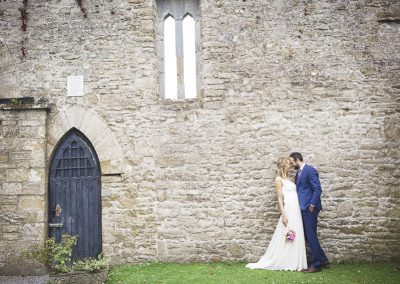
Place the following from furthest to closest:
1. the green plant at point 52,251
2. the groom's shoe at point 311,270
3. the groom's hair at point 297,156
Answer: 1. the green plant at point 52,251
2. the groom's hair at point 297,156
3. the groom's shoe at point 311,270

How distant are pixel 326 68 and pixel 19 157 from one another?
5571mm

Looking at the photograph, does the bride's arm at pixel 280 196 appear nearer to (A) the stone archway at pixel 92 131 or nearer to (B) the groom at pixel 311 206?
(B) the groom at pixel 311 206

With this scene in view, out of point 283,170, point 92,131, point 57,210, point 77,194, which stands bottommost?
point 57,210

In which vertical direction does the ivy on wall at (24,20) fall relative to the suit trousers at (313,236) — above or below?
above

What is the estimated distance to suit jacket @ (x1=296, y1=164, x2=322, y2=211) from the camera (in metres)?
6.38

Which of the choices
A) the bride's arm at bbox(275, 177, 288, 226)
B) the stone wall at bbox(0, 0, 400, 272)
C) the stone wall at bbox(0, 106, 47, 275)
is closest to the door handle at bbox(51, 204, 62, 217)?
the stone wall at bbox(0, 106, 47, 275)

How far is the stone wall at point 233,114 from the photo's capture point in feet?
23.0

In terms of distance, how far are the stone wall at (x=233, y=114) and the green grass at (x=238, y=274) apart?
271 millimetres

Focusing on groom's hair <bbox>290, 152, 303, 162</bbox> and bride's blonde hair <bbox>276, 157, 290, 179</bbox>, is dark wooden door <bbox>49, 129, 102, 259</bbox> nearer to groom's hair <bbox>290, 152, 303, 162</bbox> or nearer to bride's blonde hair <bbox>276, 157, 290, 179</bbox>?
bride's blonde hair <bbox>276, 157, 290, 179</bbox>

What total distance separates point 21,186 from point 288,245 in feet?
15.1

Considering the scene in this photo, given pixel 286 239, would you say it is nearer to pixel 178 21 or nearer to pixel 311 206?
pixel 311 206

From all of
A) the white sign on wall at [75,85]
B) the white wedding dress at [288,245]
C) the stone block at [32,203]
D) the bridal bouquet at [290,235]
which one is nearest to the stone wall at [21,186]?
the stone block at [32,203]

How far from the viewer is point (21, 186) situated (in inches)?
282

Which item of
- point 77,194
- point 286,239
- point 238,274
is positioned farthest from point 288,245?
point 77,194
